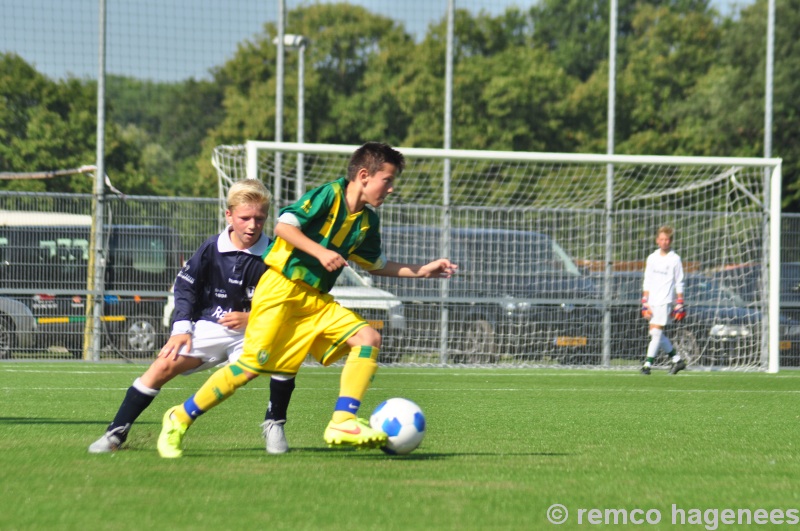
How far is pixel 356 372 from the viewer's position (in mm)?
5512

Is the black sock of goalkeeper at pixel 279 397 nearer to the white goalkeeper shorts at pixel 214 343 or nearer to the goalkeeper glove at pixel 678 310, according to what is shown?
the white goalkeeper shorts at pixel 214 343

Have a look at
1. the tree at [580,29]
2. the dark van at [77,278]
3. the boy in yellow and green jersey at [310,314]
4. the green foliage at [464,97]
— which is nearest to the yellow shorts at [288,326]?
the boy in yellow and green jersey at [310,314]

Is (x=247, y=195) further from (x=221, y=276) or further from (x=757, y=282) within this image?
(x=757, y=282)

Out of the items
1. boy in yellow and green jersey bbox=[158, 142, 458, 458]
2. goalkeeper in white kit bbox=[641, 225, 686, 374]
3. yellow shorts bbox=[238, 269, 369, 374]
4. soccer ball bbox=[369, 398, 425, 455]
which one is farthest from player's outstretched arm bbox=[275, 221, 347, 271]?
goalkeeper in white kit bbox=[641, 225, 686, 374]

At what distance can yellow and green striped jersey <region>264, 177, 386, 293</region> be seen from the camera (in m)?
5.54

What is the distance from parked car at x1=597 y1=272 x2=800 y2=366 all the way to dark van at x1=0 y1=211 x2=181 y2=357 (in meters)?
6.02

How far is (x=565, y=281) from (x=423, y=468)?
1132 cm

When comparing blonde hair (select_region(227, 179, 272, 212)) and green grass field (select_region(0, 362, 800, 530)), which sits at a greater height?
blonde hair (select_region(227, 179, 272, 212))

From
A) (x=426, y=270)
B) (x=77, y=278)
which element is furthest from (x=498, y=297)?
(x=426, y=270)

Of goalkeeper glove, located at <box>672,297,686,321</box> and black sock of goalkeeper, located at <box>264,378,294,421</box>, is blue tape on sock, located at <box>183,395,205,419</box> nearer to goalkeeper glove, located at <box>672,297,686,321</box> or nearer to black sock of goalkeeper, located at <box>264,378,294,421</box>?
black sock of goalkeeper, located at <box>264,378,294,421</box>

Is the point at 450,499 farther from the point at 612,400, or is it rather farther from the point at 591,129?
the point at 591,129

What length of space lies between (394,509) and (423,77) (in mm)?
37372

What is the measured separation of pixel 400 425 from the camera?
552 cm

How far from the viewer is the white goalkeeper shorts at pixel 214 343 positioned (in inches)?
226
